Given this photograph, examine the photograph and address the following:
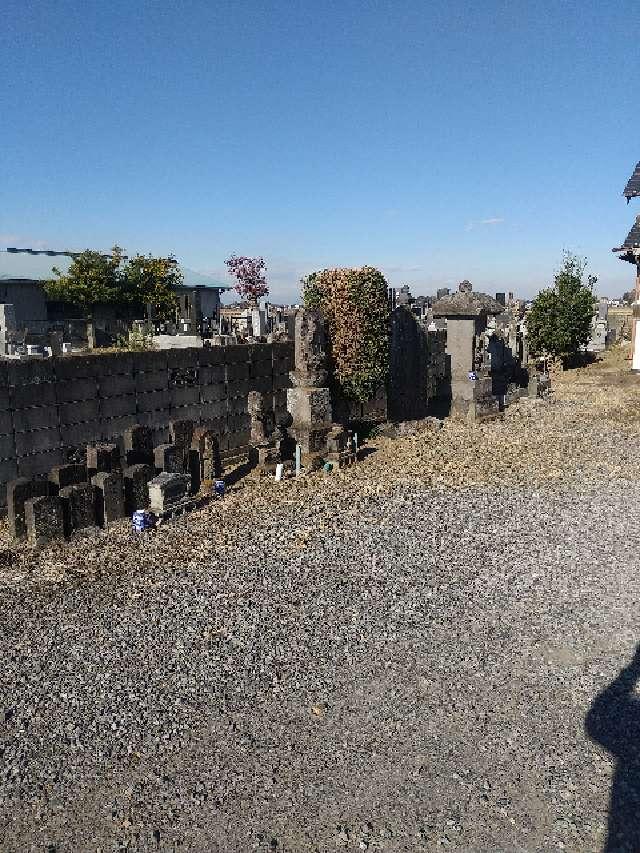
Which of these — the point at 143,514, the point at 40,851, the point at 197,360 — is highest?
the point at 197,360

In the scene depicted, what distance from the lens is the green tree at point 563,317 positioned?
2382 cm

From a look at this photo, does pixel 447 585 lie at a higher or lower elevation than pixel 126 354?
lower

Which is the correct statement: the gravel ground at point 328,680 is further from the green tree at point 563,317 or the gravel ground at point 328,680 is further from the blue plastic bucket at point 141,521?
the green tree at point 563,317

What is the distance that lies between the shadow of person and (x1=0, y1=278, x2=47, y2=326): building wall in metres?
34.6

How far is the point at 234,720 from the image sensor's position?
479 centimetres

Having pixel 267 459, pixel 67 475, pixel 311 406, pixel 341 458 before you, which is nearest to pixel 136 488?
pixel 67 475

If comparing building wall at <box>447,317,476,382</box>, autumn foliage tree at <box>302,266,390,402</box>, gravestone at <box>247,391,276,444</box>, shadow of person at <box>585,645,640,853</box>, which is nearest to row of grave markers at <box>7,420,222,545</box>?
gravestone at <box>247,391,276,444</box>

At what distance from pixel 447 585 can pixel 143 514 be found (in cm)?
468

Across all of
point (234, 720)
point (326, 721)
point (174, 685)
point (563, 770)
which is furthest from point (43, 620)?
point (563, 770)

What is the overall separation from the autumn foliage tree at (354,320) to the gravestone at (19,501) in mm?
7547

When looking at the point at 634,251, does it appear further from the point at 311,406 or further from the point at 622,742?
the point at 622,742

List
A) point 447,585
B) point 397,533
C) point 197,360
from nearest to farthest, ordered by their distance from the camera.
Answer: point 447,585 → point 397,533 → point 197,360

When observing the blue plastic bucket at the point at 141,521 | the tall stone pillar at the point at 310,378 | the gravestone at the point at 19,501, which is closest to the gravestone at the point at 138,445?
the blue plastic bucket at the point at 141,521

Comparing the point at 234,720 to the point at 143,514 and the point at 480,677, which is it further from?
the point at 143,514
